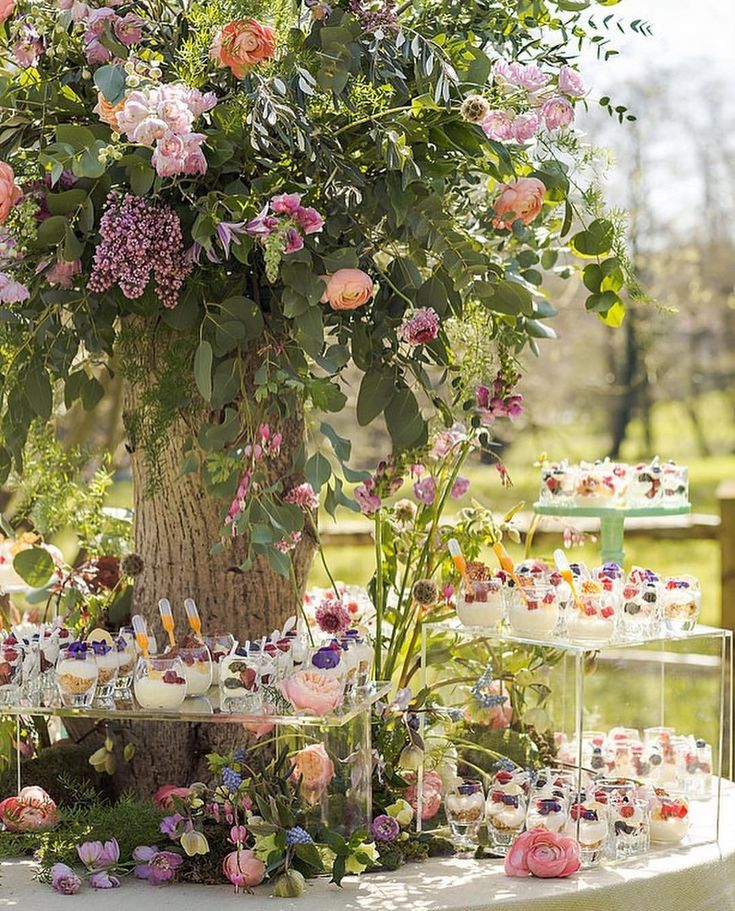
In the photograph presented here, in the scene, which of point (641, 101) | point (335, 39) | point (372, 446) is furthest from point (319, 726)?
point (641, 101)

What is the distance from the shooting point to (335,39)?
168 centimetres

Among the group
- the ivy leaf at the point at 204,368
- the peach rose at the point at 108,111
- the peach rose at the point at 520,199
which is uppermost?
the peach rose at the point at 108,111

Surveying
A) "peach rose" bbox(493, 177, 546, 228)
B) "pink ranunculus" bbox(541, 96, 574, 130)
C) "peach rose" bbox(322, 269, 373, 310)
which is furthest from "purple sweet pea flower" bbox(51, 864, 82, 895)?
"pink ranunculus" bbox(541, 96, 574, 130)

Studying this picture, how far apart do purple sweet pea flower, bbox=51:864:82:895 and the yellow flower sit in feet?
0.45

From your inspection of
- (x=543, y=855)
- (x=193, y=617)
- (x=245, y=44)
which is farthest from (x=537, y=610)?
(x=245, y=44)

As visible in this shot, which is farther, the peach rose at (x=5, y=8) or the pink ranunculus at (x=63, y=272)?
the pink ranunculus at (x=63, y=272)

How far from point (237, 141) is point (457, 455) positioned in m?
0.66

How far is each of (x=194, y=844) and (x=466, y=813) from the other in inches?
16.0

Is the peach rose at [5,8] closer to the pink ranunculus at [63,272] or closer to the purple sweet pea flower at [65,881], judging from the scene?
the pink ranunculus at [63,272]

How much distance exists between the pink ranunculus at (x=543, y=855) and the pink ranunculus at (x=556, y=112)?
3.05 ft

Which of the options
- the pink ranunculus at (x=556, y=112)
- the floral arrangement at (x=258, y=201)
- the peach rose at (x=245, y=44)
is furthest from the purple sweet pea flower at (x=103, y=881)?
the pink ranunculus at (x=556, y=112)

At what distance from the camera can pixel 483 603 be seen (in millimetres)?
2031

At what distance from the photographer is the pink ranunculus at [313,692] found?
69.0 inches

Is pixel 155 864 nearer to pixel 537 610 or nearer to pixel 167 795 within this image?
pixel 167 795
